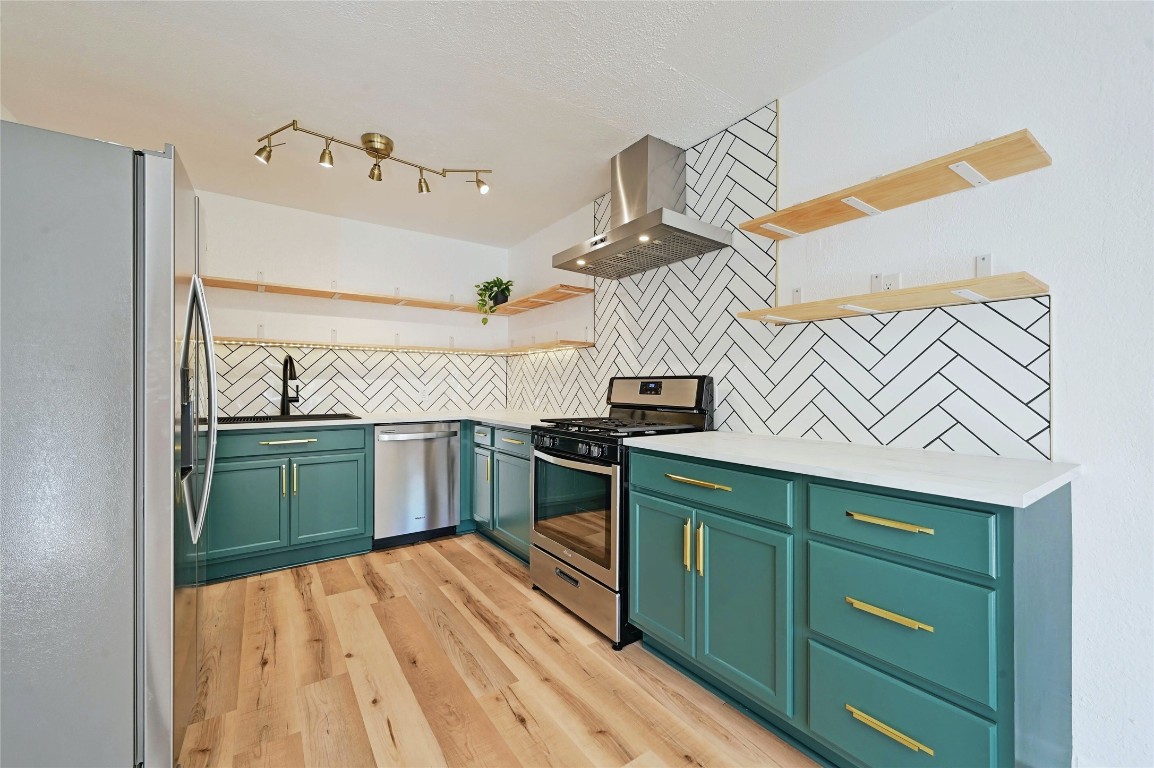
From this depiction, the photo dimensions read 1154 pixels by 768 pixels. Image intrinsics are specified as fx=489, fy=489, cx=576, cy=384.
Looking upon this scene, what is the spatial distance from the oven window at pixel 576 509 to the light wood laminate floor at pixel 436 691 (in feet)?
1.23

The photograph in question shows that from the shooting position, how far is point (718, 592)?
5.78 ft

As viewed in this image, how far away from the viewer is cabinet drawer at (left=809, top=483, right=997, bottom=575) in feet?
3.69

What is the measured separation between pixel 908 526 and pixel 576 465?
1.43m

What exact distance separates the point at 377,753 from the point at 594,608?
3.36 ft

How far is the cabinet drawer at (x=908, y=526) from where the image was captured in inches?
44.3

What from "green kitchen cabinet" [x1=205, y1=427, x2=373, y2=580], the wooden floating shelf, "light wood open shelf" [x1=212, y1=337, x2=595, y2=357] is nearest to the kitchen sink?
"green kitchen cabinet" [x1=205, y1=427, x2=373, y2=580]

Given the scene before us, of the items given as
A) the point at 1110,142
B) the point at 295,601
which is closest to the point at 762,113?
the point at 1110,142

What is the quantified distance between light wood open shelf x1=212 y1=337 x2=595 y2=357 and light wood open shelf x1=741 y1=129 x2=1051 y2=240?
174 cm

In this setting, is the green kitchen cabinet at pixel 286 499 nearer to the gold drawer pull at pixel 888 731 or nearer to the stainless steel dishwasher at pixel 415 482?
the stainless steel dishwasher at pixel 415 482

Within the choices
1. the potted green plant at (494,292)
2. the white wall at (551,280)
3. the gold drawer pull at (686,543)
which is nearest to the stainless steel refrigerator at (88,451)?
the gold drawer pull at (686,543)

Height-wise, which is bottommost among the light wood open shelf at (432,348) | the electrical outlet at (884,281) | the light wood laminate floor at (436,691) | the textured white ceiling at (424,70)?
the light wood laminate floor at (436,691)

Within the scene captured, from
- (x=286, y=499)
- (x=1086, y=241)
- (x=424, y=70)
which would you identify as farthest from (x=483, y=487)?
(x=1086, y=241)

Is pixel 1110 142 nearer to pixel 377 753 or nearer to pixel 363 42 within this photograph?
pixel 363 42

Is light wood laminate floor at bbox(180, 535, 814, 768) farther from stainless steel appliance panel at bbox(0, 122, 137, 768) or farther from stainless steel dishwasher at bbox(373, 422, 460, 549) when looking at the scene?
stainless steel dishwasher at bbox(373, 422, 460, 549)
